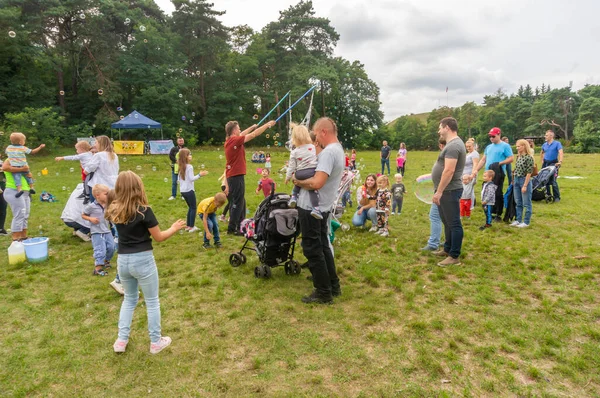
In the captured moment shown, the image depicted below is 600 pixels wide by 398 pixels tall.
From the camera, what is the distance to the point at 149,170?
19.2 m

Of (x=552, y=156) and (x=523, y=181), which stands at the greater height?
(x=552, y=156)

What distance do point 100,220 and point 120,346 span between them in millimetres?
2511

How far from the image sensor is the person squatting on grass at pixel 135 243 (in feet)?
10.7

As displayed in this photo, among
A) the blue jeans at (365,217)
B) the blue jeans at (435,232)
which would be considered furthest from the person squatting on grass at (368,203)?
the blue jeans at (435,232)

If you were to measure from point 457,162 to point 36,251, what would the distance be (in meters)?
6.96

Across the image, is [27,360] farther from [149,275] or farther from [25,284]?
[25,284]

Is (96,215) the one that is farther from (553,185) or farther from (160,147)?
(160,147)

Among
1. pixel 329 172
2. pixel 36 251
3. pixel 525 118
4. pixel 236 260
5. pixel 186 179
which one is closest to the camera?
pixel 329 172

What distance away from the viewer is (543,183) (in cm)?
1084

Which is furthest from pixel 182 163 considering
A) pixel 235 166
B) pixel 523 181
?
pixel 523 181

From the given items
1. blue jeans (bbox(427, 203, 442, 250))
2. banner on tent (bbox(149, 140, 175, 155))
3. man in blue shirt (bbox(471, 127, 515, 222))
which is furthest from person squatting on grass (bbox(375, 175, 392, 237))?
banner on tent (bbox(149, 140, 175, 155))

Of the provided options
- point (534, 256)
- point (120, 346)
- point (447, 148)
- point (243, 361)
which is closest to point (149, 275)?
point (120, 346)

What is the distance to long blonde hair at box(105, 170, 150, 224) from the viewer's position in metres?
3.22

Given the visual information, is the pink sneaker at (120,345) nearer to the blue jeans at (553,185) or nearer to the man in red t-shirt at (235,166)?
the man in red t-shirt at (235,166)
